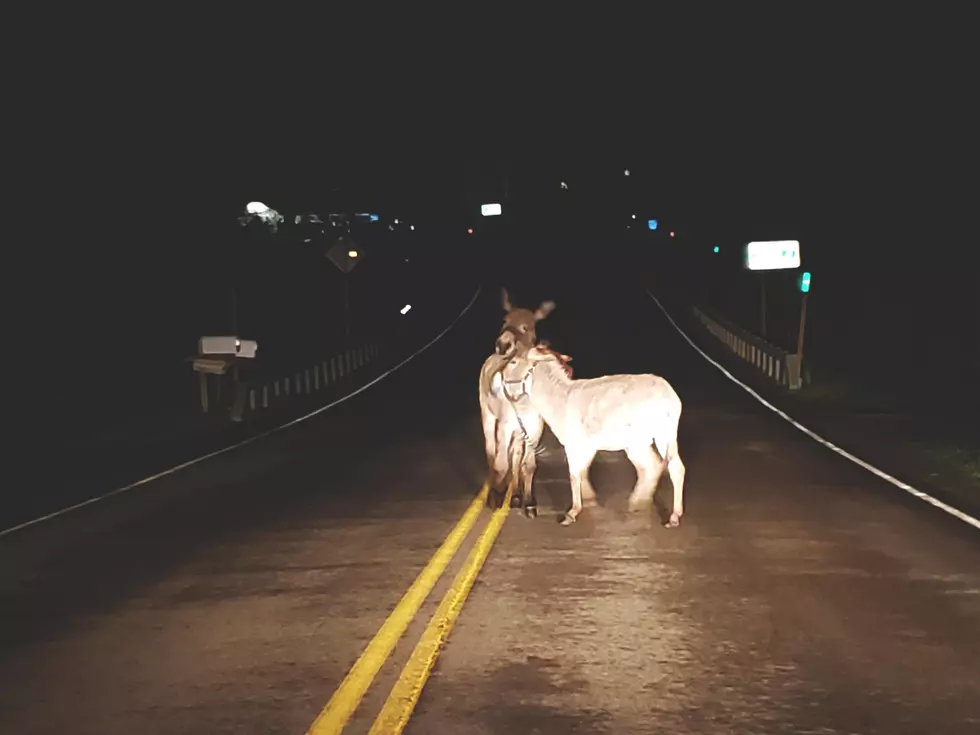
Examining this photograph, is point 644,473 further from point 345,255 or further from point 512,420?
point 345,255

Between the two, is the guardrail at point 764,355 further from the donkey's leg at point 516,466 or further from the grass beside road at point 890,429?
the donkey's leg at point 516,466

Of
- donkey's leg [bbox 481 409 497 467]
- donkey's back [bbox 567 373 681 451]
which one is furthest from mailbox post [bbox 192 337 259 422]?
donkey's back [bbox 567 373 681 451]

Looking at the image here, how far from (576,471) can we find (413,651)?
4.51m

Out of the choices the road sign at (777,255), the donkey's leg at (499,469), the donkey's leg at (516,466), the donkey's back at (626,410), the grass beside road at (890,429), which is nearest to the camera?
the donkey's back at (626,410)

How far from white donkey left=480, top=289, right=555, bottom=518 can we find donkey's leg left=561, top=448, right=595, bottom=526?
545 millimetres

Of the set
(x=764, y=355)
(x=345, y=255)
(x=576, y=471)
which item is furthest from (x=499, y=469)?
(x=345, y=255)

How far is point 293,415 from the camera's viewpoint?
2767 cm

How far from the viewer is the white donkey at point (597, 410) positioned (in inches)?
458

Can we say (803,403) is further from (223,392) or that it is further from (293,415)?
(223,392)

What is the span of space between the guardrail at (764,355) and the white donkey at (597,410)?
19825 millimetres

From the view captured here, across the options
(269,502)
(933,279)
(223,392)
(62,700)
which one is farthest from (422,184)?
(62,700)

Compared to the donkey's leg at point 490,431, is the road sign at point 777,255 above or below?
above

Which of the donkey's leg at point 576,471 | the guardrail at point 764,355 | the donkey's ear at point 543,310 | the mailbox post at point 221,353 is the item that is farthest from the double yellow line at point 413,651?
the guardrail at point 764,355

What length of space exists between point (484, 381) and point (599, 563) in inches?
129
